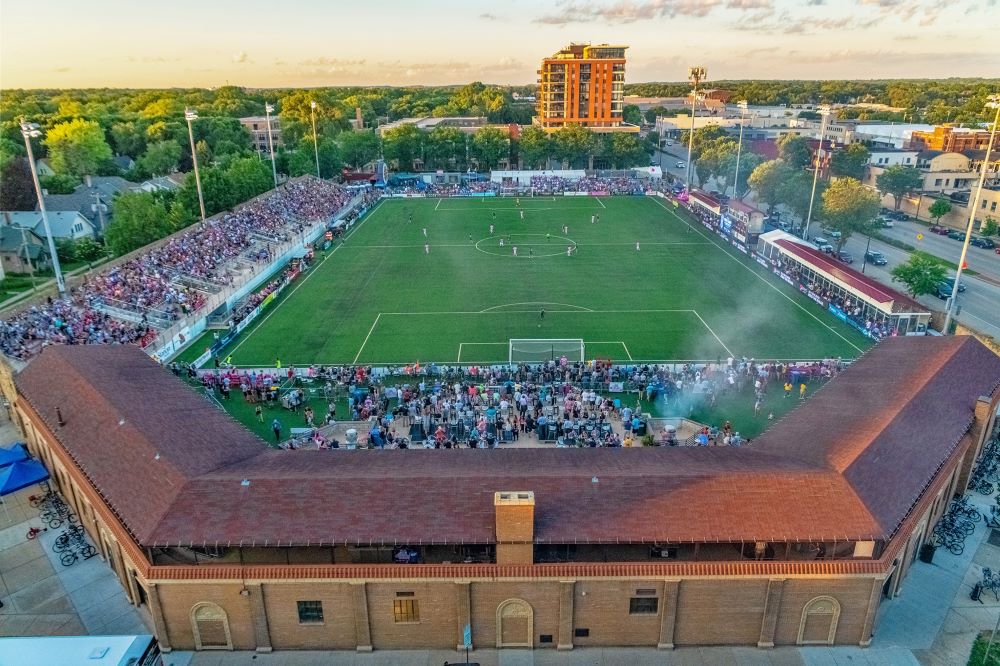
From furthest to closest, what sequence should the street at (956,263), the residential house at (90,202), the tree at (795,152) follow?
the tree at (795,152) → the residential house at (90,202) → the street at (956,263)

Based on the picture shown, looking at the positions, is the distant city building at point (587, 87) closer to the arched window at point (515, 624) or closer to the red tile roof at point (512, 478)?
the red tile roof at point (512, 478)

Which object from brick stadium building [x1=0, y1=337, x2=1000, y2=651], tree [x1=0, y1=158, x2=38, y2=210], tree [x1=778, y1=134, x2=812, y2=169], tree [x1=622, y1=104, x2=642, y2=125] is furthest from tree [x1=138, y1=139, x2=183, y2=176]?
tree [x1=622, y1=104, x2=642, y2=125]

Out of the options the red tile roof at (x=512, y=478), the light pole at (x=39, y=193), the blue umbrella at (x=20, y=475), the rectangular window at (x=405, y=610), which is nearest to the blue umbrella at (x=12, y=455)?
the blue umbrella at (x=20, y=475)

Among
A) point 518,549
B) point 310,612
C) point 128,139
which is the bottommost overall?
point 310,612

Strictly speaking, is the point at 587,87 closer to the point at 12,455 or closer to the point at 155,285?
the point at 155,285

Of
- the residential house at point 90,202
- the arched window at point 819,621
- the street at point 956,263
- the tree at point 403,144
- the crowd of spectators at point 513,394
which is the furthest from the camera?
the tree at point 403,144

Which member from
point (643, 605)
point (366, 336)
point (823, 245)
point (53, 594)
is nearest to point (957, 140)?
point (823, 245)

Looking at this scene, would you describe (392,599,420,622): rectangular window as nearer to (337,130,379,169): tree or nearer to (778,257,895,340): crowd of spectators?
(778,257,895,340): crowd of spectators

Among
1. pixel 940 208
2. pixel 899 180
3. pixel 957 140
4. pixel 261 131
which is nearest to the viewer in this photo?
pixel 940 208
